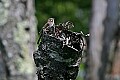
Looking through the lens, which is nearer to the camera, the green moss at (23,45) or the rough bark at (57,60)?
the rough bark at (57,60)

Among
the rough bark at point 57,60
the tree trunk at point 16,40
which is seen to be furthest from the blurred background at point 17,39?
the rough bark at point 57,60

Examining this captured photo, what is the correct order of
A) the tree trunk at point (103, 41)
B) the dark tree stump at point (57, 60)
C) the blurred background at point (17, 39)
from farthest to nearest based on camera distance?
the tree trunk at point (103, 41)
the blurred background at point (17, 39)
the dark tree stump at point (57, 60)

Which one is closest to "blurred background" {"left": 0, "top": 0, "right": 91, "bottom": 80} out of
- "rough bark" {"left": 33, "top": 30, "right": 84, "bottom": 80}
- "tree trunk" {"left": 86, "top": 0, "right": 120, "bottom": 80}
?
"tree trunk" {"left": 86, "top": 0, "right": 120, "bottom": 80}

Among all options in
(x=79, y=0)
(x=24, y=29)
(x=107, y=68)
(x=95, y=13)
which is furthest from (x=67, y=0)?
(x=24, y=29)

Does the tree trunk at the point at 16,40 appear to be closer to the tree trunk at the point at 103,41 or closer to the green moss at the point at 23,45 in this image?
the green moss at the point at 23,45

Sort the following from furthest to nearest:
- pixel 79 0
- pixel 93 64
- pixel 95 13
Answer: pixel 79 0, pixel 95 13, pixel 93 64

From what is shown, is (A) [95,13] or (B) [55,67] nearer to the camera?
(B) [55,67]

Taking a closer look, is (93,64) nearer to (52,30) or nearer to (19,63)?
(19,63)

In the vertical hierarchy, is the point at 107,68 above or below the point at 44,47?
below

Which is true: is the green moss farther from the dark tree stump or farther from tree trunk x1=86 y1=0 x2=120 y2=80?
the dark tree stump
